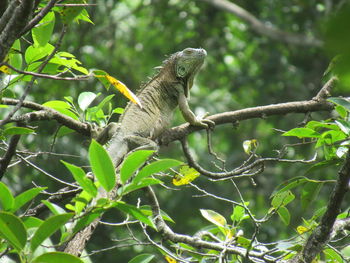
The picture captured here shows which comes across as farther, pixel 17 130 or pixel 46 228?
pixel 17 130

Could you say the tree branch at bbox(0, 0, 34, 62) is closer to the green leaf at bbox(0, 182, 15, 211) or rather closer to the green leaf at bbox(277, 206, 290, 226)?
the green leaf at bbox(0, 182, 15, 211)

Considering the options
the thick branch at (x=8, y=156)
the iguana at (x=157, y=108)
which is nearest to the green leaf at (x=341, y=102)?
the iguana at (x=157, y=108)

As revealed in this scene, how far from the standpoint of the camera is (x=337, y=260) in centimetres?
250

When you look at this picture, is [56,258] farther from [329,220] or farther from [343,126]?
[343,126]

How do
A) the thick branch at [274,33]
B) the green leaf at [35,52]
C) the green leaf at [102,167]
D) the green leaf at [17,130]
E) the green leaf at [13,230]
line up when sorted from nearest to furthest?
the green leaf at [13,230] < the green leaf at [102,167] < the green leaf at [17,130] < the green leaf at [35,52] < the thick branch at [274,33]

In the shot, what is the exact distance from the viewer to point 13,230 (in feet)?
4.77

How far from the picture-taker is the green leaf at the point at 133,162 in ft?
5.11

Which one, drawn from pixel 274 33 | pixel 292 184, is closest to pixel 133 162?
pixel 292 184

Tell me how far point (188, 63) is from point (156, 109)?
1.86ft

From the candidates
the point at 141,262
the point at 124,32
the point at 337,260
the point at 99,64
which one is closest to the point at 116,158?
the point at 141,262

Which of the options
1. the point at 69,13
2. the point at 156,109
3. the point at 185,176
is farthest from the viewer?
the point at 156,109

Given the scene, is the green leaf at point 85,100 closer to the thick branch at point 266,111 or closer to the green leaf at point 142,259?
the thick branch at point 266,111

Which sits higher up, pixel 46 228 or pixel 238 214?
pixel 46 228

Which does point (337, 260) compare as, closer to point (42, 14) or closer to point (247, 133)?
point (42, 14)
